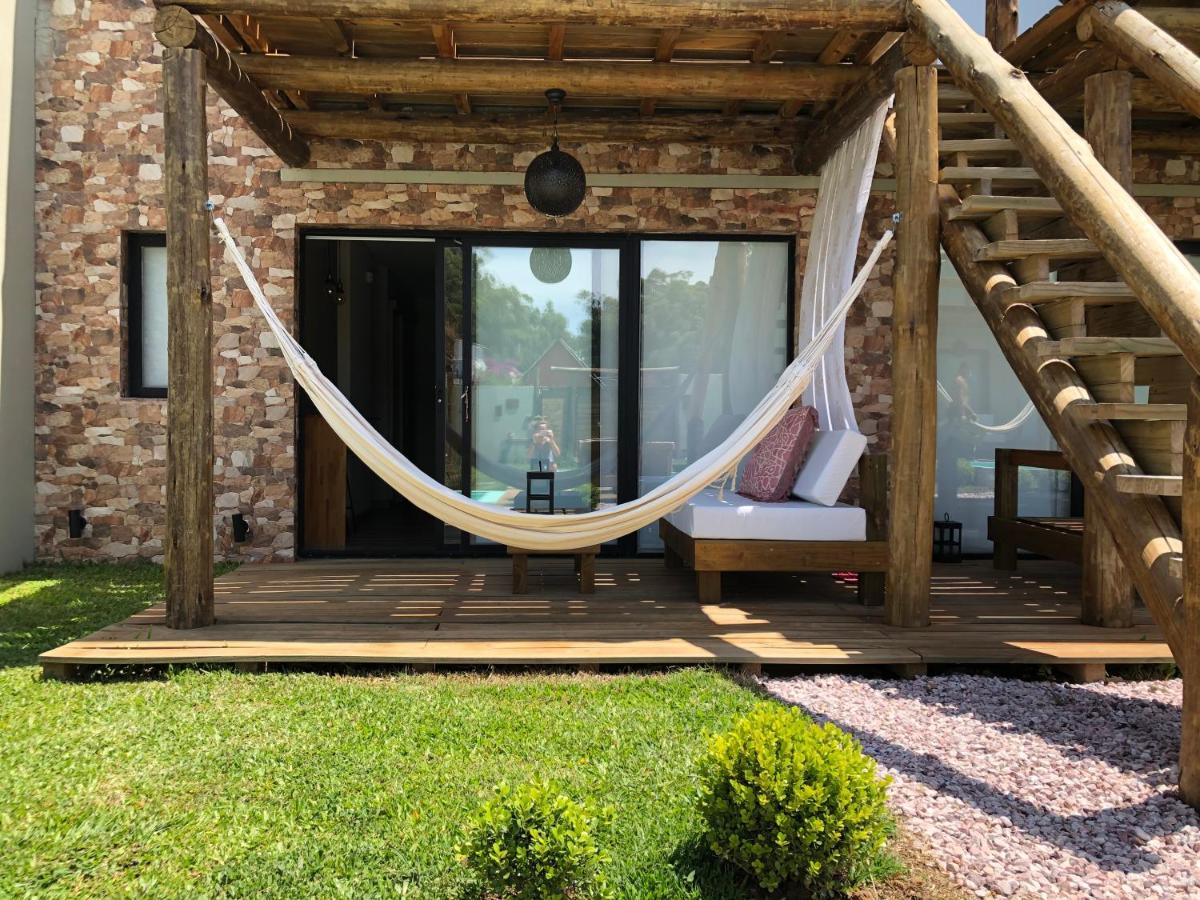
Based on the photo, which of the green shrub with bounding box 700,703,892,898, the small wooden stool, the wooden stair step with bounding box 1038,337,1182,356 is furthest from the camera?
the small wooden stool

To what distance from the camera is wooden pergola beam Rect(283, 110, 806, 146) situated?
521 cm

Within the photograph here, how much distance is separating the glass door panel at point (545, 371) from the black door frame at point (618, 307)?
0.04m

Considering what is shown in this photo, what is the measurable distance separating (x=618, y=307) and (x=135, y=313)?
3033mm

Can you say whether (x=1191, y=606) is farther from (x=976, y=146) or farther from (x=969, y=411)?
(x=969, y=411)

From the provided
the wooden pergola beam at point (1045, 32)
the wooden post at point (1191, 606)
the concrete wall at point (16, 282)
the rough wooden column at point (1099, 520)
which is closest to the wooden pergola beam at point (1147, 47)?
the wooden pergola beam at point (1045, 32)

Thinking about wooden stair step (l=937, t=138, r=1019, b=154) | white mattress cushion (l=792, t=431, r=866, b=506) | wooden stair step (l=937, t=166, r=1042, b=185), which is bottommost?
white mattress cushion (l=792, t=431, r=866, b=506)

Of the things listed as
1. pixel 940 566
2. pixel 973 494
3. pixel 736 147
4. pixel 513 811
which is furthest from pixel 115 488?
pixel 973 494

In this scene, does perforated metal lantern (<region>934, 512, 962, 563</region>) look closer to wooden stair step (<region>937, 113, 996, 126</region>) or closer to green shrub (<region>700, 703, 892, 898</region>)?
wooden stair step (<region>937, 113, 996, 126</region>)

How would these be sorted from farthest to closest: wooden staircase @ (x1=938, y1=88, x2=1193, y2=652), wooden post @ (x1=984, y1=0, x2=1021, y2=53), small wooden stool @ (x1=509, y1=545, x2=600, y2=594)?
wooden post @ (x1=984, y1=0, x2=1021, y2=53), small wooden stool @ (x1=509, y1=545, x2=600, y2=594), wooden staircase @ (x1=938, y1=88, x2=1193, y2=652)

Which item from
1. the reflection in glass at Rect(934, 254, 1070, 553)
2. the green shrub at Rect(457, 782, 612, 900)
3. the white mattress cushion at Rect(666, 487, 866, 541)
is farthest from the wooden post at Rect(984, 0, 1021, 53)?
the green shrub at Rect(457, 782, 612, 900)

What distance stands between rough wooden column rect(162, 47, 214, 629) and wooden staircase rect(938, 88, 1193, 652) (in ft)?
10.1

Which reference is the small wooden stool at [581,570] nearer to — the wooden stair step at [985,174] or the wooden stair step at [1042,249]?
the wooden stair step at [1042,249]

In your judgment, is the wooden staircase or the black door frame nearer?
the wooden staircase

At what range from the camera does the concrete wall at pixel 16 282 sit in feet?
16.9
